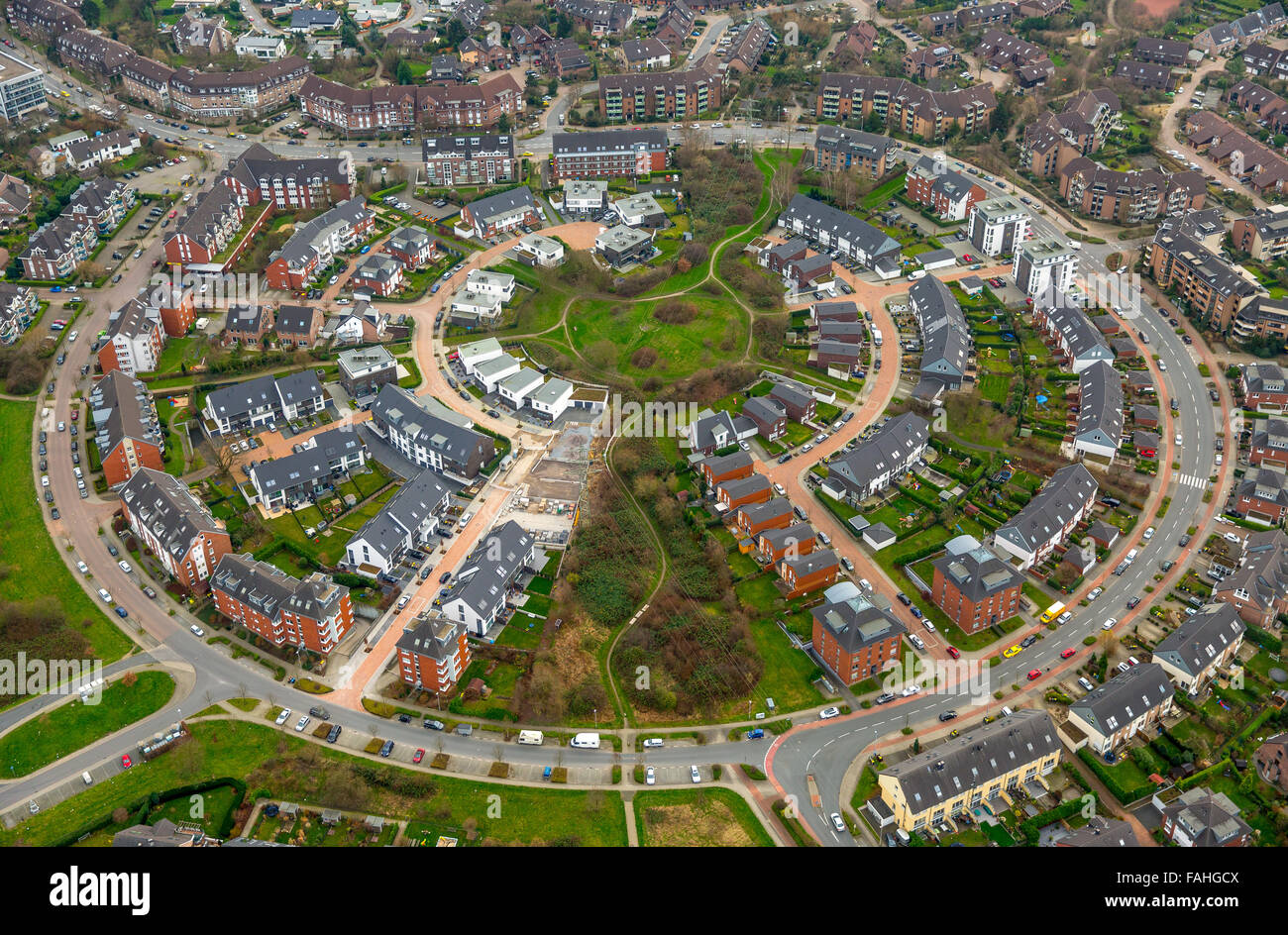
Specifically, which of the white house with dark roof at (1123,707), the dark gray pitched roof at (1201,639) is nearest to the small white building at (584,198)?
the dark gray pitched roof at (1201,639)

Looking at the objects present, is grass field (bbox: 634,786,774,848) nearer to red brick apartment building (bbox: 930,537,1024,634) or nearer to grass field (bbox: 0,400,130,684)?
red brick apartment building (bbox: 930,537,1024,634)

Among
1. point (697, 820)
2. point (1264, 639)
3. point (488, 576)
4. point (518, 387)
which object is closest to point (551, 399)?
point (518, 387)

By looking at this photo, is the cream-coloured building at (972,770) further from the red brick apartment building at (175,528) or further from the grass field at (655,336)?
the red brick apartment building at (175,528)

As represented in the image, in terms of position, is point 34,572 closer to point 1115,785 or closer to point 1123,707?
point 1115,785

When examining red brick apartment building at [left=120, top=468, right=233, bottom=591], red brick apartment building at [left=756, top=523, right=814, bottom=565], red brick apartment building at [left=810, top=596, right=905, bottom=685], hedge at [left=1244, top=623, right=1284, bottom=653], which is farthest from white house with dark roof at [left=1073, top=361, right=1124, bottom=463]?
red brick apartment building at [left=120, top=468, right=233, bottom=591]

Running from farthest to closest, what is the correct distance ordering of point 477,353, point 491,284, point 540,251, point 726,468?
point 540,251
point 491,284
point 477,353
point 726,468
